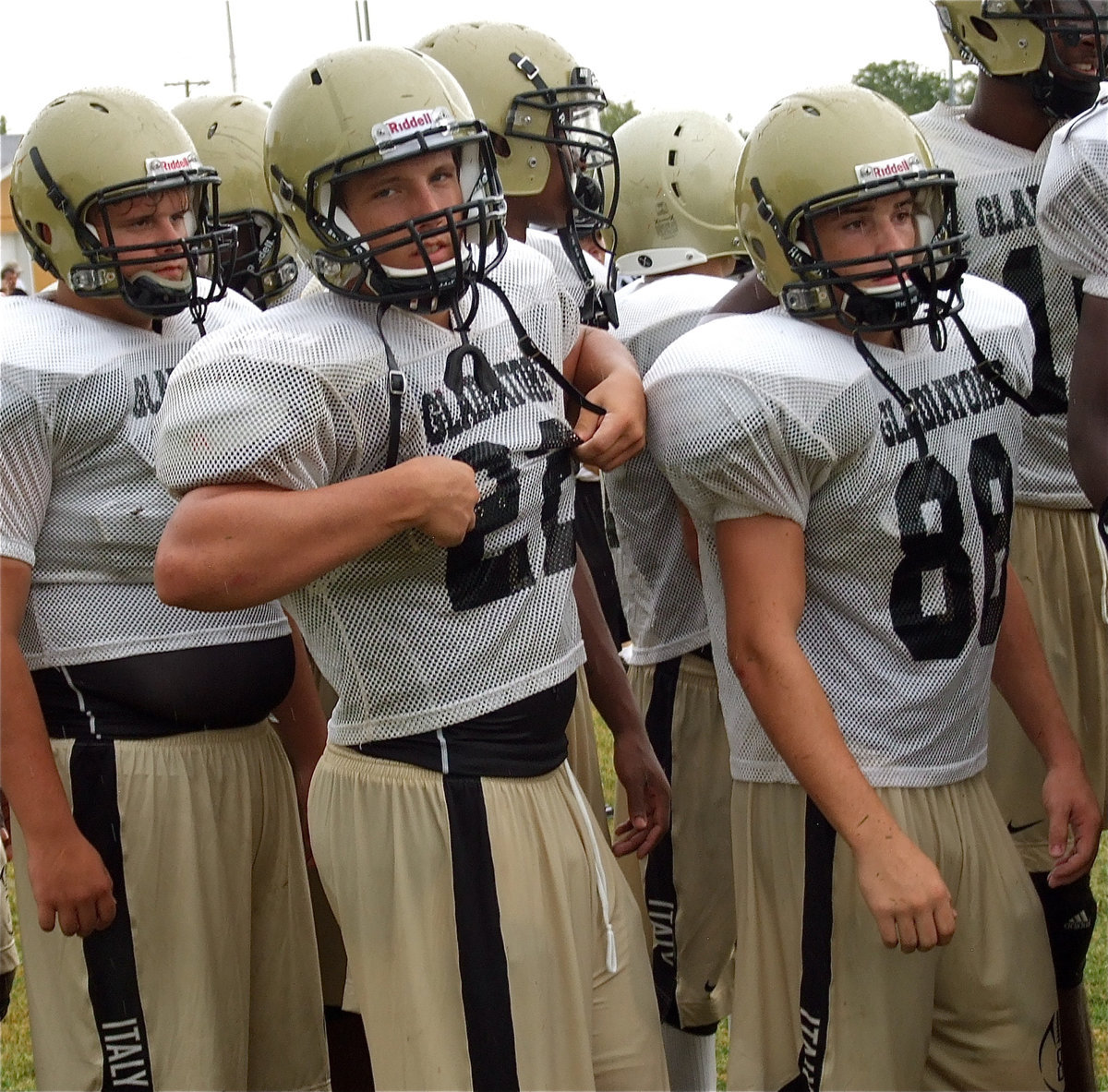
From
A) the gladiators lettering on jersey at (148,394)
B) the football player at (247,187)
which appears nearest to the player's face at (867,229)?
the gladiators lettering on jersey at (148,394)

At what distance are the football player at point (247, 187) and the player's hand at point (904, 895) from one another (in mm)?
2188

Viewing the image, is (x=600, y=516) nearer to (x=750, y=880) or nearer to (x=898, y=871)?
(x=750, y=880)

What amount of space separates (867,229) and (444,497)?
0.84m

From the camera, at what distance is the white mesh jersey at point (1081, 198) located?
8.96ft

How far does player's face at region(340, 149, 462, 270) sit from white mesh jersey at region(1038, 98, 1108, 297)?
1.18 metres

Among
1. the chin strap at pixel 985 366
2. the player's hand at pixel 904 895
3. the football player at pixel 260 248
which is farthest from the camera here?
the football player at pixel 260 248

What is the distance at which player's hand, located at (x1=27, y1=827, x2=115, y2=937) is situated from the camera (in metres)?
2.63

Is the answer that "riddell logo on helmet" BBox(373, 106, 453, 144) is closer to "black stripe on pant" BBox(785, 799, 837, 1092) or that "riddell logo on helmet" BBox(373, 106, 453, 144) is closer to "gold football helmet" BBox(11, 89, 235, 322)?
"gold football helmet" BBox(11, 89, 235, 322)

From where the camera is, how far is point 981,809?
2455 mm

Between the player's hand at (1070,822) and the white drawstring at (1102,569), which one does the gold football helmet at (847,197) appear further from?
the white drawstring at (1102,569)

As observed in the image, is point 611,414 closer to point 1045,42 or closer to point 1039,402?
point 1039,402

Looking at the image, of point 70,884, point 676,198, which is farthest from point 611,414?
point 676,198

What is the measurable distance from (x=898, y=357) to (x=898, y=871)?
0.80 meters

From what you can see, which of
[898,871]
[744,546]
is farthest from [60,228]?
[898,871]
